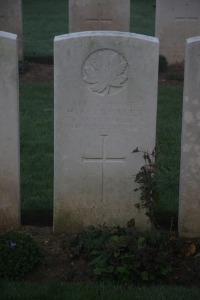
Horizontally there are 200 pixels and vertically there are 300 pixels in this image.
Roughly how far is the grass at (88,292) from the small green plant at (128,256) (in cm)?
13

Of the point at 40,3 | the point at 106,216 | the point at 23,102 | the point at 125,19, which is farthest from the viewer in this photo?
the point at 40,3

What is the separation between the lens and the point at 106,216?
5.95 meters

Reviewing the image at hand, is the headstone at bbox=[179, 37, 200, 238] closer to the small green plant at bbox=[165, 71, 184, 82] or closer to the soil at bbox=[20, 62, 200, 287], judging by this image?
the soil at bbox=[20, 62, 200, 287]

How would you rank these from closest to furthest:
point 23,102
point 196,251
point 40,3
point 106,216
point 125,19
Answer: point 196,251 → point 106,216 → point 23,102 → point 125,19 → point 40,3

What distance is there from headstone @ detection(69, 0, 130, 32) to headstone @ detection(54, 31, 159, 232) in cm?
747

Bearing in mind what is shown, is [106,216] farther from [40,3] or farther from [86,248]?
[40,3]


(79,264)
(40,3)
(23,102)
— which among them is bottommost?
(79,264)

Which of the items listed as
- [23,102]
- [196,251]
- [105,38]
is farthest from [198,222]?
[23,102]

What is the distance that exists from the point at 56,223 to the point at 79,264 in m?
0.63

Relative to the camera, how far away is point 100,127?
227 inches

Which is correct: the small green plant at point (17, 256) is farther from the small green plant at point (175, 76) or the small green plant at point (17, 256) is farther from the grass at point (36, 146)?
the small green plant at point (175, 76)

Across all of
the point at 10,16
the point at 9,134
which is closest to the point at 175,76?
the point at 10,16

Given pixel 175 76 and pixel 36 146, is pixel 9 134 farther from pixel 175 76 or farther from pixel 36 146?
pixel 175 76

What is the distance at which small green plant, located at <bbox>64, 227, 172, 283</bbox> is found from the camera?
5.09 metres
